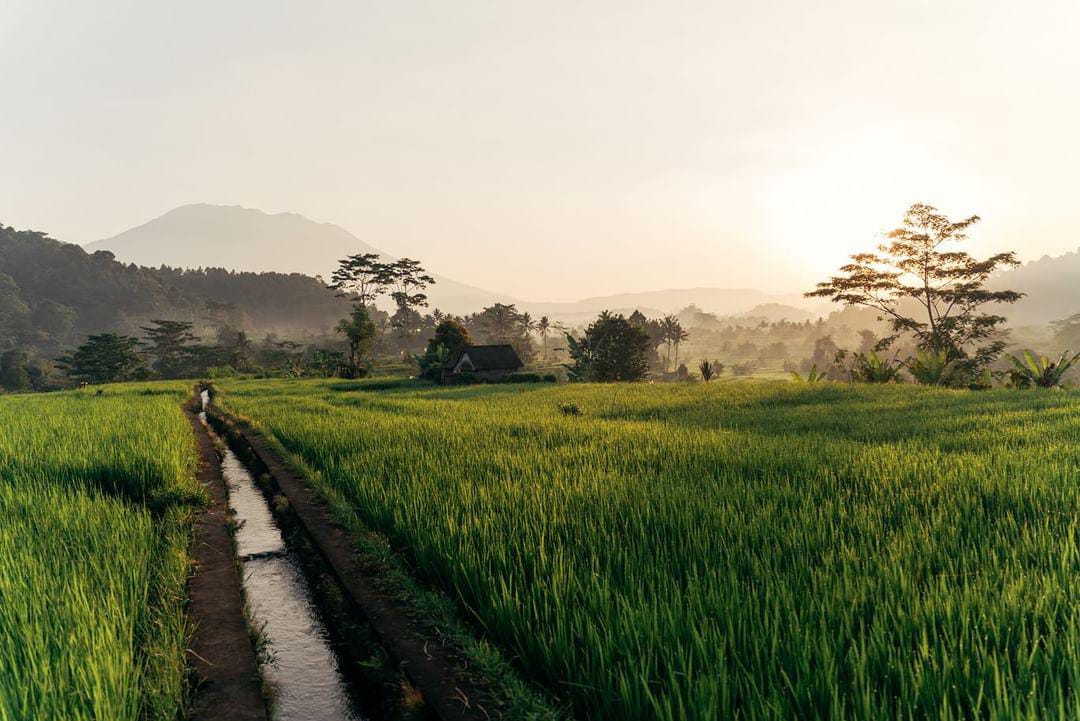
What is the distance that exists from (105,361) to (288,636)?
59.2 meters

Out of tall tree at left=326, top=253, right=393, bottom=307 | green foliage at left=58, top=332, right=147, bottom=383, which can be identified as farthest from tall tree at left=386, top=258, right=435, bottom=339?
green foliage at left=58, top=332, right=147, bottom=383

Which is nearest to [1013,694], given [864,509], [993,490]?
[864,509]

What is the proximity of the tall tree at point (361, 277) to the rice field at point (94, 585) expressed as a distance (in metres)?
72.7

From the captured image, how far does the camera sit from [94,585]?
3.36 metres

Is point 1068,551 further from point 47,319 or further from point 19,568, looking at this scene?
point 47,319

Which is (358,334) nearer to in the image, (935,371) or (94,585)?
(935,371)

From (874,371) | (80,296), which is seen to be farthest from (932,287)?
(80,296)

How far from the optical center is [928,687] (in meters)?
1.95

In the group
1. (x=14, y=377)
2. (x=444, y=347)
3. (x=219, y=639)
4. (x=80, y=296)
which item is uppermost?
(x=80, y=296)

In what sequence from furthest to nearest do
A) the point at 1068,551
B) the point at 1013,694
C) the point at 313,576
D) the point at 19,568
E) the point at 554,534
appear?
the point at 313,576 → the point at 554,534 → the point at 19,568 → the point at 1068,551 → the point at 1013,694

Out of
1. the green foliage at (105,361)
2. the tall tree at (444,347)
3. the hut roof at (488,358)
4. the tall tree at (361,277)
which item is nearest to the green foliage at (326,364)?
the tall tree at (444,347)

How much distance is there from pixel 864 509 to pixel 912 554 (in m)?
0.98

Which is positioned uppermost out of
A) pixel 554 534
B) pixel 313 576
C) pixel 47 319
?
pixel 47 319

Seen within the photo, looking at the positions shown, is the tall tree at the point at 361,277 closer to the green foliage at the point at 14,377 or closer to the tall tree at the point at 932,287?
the green foliage at the point at 14,377
